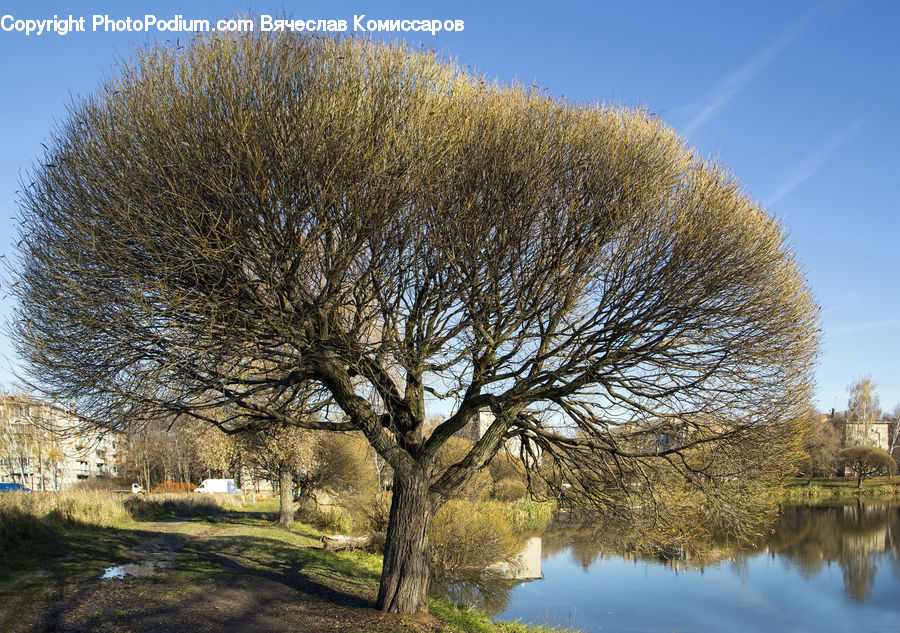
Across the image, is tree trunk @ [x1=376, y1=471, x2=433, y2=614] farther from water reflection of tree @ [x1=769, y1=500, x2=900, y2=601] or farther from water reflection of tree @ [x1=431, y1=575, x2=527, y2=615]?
water reflection of tree @ [x1=769, y1=500, x2=900, y2=601]

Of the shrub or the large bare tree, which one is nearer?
the large bare tree

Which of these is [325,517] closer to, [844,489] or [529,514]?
[529,514]

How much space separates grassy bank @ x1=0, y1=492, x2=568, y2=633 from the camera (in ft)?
32.4

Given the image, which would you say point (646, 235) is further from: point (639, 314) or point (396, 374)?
point (396, 374)

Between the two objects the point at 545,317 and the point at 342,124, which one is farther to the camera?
the point at 545,317

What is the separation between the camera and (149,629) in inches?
366

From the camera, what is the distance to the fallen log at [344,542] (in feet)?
65.4

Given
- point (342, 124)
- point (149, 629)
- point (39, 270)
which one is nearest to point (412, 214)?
point (342, 124)

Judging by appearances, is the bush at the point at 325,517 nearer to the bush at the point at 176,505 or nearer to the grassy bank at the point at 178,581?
the grassy bank at the point at 178,581

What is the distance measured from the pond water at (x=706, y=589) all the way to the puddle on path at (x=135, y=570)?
7.39m

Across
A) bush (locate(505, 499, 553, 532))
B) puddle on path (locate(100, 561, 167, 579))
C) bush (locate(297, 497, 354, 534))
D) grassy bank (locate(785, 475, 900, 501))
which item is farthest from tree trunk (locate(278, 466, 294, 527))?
grassy bank (locate(785, 475, 900, 501))

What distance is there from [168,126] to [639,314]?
8221 mm

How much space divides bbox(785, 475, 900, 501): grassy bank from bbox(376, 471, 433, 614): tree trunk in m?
50.8

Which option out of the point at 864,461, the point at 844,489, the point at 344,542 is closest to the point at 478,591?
the point at 344,542
